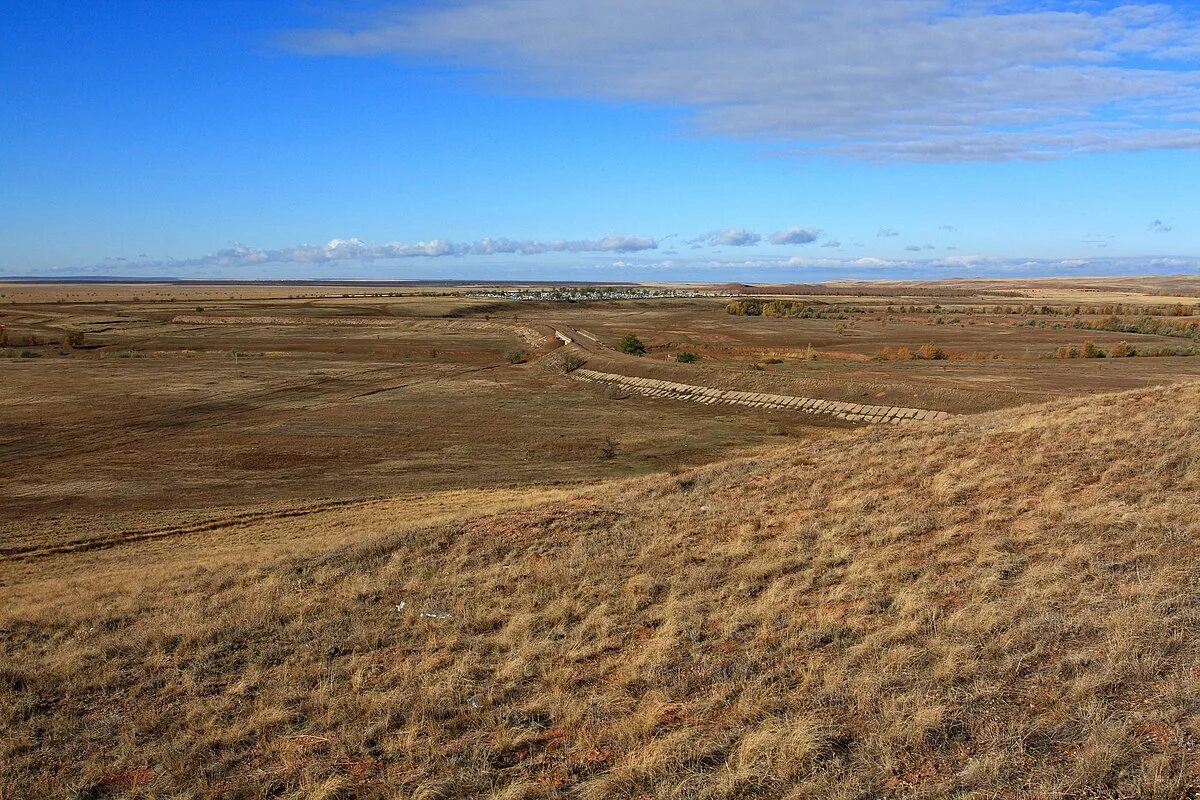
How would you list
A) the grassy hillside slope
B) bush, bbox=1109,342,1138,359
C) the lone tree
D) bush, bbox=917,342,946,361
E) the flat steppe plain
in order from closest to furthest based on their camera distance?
the grassy hillside slope
the flat steppe plain
bush, bbox=1109,342,1138,359
bush, bbox=917,342,946,361
the lone tree

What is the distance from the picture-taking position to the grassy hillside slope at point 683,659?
19.6 ft

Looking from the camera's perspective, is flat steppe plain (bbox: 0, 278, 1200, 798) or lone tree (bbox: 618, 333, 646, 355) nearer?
flat steppe plain (bbox: 0, 278, 1200, 798)

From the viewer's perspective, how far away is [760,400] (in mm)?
38750

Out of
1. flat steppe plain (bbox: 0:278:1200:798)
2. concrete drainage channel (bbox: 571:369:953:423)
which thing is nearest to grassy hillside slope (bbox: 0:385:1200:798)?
flat steppe plain (bbox: 0:278:1200:798)

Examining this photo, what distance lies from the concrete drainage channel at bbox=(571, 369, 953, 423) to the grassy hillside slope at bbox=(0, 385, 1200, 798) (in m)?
17.1

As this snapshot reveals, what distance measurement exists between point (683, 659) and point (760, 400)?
31.5 meters

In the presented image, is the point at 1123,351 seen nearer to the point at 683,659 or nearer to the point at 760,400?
the point at 760,400

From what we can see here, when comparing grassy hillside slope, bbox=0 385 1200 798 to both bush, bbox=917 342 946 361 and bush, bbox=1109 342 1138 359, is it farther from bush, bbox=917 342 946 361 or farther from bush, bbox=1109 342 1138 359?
bush, bbox=1109 342 1138 359

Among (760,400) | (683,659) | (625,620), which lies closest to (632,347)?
(760,400)

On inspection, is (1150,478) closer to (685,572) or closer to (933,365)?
(685,572)

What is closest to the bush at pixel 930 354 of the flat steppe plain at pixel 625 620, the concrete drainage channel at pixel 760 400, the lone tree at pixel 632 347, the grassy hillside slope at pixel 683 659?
the concrete drainage channel at pixel 760 400

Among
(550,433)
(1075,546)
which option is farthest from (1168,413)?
(550,433)

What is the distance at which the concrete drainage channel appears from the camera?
107 feet

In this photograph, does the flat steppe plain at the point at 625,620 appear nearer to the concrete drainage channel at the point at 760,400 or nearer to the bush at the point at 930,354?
the concrete drainage channel at the point at 760,400
